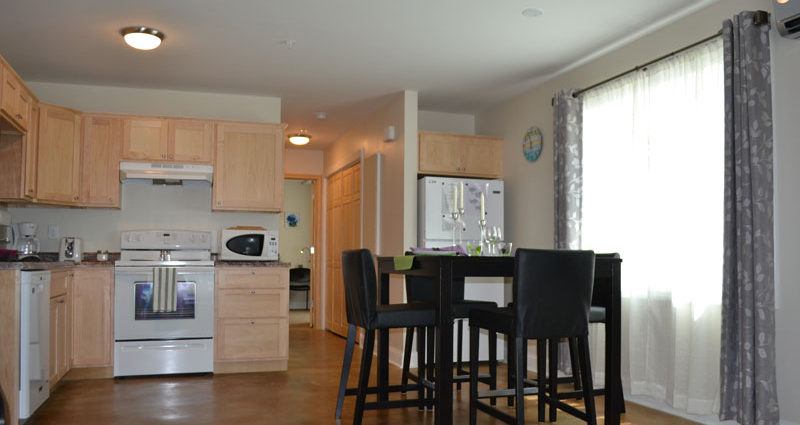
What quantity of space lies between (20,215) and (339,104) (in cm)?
297

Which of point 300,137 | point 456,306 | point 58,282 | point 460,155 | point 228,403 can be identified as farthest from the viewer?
point 300,137

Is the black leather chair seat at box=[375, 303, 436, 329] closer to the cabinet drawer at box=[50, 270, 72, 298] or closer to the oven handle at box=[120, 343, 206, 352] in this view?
the cabinet drawer at box=[50, 270, 72, 298]

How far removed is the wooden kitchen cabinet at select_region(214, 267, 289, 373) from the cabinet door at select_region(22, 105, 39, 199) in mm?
1499

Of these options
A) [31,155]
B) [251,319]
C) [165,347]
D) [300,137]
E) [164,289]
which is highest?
[300,137]

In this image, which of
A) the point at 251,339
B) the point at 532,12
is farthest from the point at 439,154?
the point at 251,339

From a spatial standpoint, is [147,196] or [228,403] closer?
[228,403]

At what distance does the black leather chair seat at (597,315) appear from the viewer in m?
3.57

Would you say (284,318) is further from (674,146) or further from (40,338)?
(674,146)

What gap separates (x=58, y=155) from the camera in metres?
5.18

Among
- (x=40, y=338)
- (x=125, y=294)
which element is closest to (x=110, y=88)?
(x=125, y=294)

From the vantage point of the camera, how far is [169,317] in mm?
5230

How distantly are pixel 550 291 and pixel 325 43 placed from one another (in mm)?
2538

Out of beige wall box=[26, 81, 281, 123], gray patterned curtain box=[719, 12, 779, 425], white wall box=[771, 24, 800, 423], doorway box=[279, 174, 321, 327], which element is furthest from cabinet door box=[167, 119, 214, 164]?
doorway box=[279, 174, 321, 327]

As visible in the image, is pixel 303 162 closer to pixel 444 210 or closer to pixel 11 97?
pixel 444 210
